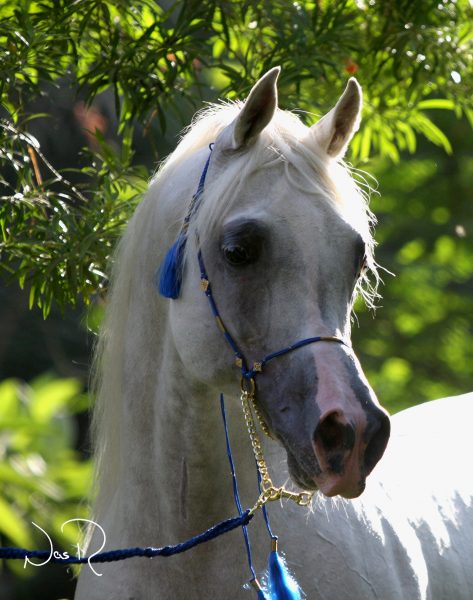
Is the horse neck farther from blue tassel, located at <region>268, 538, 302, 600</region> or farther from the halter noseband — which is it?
blue tassel, located at <region>268, 538, 302, 600</region>

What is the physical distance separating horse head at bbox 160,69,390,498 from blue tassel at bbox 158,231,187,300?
0.07 feet

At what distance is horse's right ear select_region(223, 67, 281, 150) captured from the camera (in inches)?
86.7

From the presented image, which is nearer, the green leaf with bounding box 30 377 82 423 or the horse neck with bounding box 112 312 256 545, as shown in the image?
the green leaf with bounding box 30 377 82 423

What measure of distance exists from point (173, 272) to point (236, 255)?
0.20 meters

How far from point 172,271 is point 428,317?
3.98 m

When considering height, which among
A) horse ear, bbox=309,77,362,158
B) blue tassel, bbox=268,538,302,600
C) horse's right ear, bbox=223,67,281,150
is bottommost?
blue tassel, bbox=268,538,302,600

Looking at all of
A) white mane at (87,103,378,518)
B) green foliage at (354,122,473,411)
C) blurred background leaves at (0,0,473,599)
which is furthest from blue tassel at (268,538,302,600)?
green foliage at (354,122,473,411)

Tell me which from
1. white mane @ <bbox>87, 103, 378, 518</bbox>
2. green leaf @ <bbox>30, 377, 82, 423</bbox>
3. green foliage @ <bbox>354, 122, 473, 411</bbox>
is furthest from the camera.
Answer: green foliage @ <bbox>354, 122, 473, 411</bbox>

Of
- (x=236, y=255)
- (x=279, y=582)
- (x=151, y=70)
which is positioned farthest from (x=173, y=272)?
(x=151, y=70)

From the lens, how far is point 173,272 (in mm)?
2287

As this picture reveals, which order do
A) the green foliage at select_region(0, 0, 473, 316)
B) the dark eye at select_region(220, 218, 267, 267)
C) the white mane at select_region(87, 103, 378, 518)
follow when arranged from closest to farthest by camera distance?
1. the dark eye at select_region(220, 218, 267, 267)
2. the white mane at select_region(87, 103, 378, 518)
3. the green foliage at select_region(0, 0, 473, 316)

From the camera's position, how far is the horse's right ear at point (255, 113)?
7.22ft

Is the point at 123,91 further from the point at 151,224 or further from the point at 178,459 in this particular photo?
the point at 178,459

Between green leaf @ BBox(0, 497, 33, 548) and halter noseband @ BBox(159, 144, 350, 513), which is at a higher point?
green leaf @ BBox(0, 497, 33, 548)
